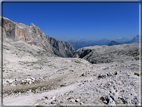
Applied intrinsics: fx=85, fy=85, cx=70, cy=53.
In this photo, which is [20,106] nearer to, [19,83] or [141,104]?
[19,83]

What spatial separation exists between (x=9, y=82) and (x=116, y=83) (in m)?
18.1

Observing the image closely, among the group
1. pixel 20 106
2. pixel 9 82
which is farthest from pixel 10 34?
pixel 20 106

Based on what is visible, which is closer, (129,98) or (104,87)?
(129,98)

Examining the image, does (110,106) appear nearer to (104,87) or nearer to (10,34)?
(104,87)

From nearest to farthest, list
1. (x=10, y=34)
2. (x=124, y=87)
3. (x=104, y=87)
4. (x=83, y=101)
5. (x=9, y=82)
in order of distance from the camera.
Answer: (x=83, y=101)
(x=124, y=87)
(x=104, y=87)
(x=9, y=82)
(x=10, y=34)

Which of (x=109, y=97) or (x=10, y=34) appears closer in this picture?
(x=109, y=97)

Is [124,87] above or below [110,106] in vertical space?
above

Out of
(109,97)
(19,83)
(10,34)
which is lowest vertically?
(19,83)

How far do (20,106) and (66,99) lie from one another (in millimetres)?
4734

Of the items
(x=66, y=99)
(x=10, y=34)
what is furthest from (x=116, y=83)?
(x=10, y=34)

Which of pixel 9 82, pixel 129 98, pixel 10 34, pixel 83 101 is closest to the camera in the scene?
pixel 129 98

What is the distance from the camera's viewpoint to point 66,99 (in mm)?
9094

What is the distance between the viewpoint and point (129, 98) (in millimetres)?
8023

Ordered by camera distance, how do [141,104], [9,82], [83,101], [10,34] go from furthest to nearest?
[10,34], [9,82], [83,101], [141,104]
